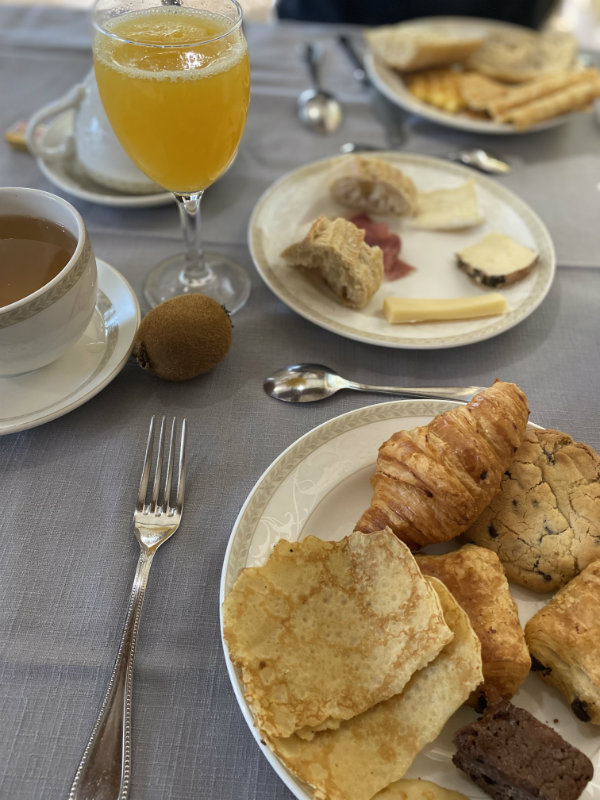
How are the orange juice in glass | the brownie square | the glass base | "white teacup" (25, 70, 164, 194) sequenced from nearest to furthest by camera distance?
1. the brownie square
2. the orange juice in glass
3. the glass base
4. "white teacup" (25, 70, 164, 194)

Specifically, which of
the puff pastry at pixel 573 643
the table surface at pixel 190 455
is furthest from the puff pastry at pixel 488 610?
the table surface at pixel 190 455

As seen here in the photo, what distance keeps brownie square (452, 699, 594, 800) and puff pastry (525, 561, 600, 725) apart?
0.08 metres

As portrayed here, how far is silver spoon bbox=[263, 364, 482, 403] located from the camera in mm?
1259

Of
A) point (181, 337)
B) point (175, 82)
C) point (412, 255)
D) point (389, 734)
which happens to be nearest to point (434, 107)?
point (412, 255)

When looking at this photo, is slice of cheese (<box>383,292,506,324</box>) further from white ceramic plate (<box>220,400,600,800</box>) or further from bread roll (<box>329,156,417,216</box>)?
bread roll (<box>329,156,417,216</box>)

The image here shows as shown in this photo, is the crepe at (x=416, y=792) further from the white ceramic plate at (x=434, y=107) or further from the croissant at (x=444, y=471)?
the white ceramic plate at (x=434, y=107)

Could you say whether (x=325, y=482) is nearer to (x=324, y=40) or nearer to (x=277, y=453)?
(x=277, y=453)

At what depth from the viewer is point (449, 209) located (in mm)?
1621

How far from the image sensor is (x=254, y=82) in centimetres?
208

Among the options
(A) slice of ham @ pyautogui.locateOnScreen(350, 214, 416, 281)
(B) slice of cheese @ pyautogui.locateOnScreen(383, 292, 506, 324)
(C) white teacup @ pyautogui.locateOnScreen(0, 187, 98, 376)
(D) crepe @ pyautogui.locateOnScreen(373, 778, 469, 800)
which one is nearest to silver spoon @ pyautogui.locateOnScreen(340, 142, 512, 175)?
(A) slice of ham @ pyautogui.locateOnScreen(350, 214, 416, 281)

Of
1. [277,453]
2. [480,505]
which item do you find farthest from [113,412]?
[480,505]

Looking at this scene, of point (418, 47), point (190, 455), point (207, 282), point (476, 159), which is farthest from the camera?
point (418, 47)

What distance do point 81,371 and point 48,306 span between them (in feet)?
0.63

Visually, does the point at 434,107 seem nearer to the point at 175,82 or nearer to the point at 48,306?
the point at 175,82
